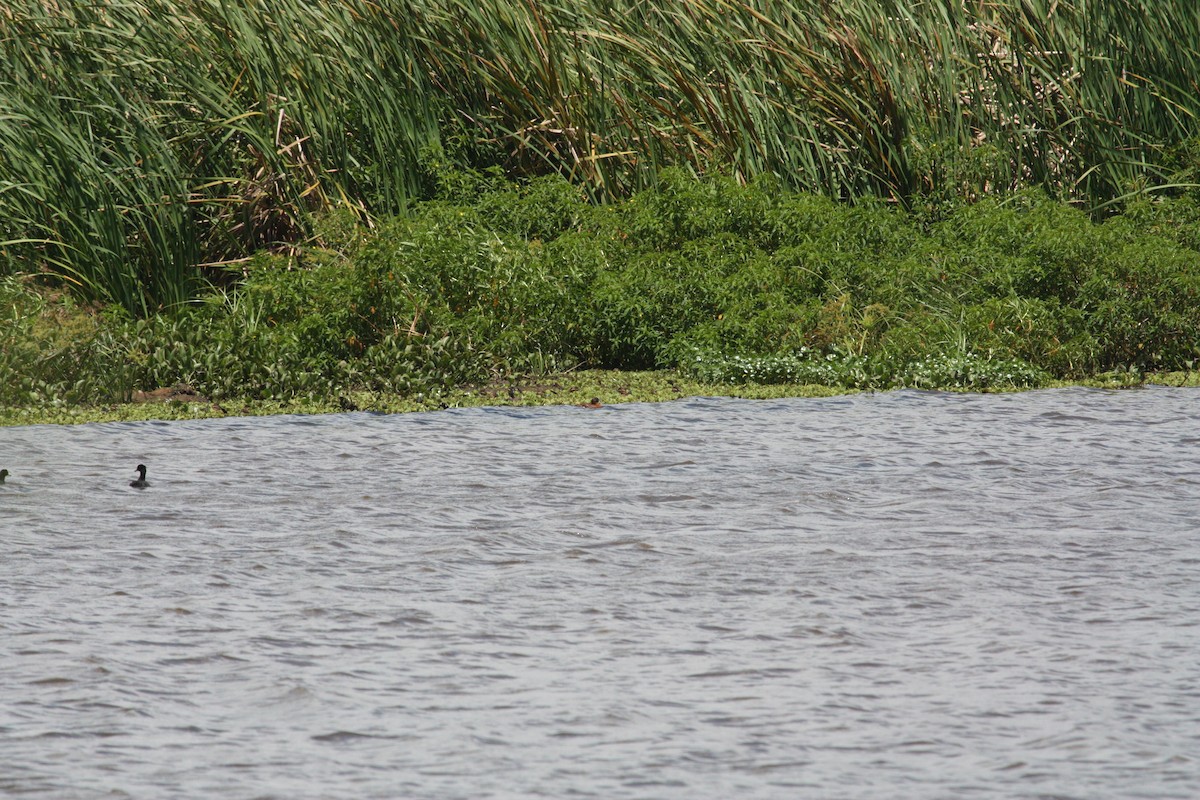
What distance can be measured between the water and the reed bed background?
2504mm

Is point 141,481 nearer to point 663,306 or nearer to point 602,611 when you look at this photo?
point 602,611

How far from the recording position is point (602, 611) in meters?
4.64

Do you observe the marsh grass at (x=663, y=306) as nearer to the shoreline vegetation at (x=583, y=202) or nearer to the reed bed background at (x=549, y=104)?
the shoreline vegetation at (x=583, y=202)

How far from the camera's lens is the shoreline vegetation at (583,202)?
339 inches

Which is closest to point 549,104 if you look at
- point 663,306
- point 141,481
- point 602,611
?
point 663,306

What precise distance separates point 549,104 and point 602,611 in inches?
241

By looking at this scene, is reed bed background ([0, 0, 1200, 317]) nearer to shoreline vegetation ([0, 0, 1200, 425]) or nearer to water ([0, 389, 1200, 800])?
shoreline vegetation ([0, 0, 1200, 425])

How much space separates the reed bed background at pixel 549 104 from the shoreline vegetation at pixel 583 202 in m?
0.03

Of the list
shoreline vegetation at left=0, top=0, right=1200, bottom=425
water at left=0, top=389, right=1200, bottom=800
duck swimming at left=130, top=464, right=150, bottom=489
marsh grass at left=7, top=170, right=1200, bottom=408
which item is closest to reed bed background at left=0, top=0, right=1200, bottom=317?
shoreline vegetation at left=0, top=0, right=1200, bottom=425

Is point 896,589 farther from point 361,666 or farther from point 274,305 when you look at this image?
point 274,305

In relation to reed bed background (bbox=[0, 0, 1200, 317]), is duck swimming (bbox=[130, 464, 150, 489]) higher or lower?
lower

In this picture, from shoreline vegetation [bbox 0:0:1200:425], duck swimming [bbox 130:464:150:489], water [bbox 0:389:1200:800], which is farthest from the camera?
shoreline vegetation [bbox 0:0:1200:425]

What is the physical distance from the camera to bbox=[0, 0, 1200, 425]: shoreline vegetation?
339 inches

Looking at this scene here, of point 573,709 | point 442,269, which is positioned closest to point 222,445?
point 442,269
